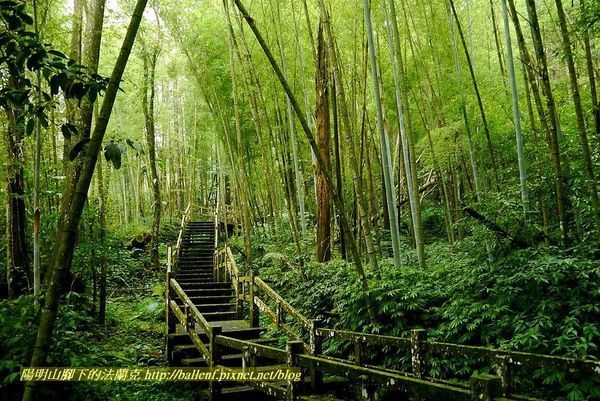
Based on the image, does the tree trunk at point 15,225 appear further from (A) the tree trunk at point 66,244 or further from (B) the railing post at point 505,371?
(B) the railing post at point 505,371

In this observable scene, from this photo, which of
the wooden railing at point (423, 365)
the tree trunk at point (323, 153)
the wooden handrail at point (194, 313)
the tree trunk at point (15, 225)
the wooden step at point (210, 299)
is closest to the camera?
the wooden railing at point (423, 365)

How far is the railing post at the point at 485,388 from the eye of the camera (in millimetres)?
2105

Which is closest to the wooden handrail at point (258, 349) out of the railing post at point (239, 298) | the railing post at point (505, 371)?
the railing post at point (505, 371)

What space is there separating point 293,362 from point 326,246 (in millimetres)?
4465

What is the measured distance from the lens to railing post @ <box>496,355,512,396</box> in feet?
7.86

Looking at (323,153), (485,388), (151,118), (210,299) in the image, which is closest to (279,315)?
(210,299)

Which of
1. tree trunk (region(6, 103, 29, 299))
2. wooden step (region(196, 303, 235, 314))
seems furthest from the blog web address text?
tree trunk (region(6, 103, 29, 299))

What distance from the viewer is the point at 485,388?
6.93ft

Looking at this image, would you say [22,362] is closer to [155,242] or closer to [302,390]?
[302,390]

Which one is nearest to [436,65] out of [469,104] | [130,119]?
[469,104]

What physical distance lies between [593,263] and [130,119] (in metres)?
16.0

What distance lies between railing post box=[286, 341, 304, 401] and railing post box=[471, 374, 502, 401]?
5.10 feet

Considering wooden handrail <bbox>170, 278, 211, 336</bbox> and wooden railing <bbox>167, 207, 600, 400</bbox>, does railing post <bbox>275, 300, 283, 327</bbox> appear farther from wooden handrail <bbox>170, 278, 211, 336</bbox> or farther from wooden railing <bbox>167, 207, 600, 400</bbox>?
wooden handrail <bbox>170, 278, 211, 336</bbox>

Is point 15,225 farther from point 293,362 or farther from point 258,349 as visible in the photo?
point 293,362
